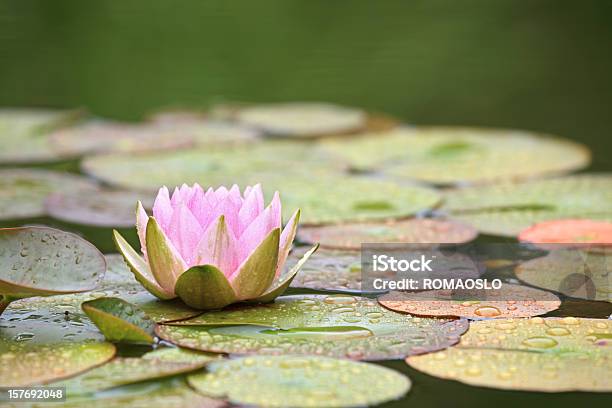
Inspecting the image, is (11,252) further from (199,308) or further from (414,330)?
(414,330)

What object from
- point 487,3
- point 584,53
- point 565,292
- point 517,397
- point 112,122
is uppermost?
point 487,3

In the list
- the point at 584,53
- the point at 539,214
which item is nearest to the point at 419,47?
the point at 584,53

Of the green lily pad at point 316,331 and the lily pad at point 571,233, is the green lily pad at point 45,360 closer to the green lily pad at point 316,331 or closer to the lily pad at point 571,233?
the green lily pad at point 316,331

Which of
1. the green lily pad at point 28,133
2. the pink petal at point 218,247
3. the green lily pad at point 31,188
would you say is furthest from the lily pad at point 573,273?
the green lily pad at point 28,133

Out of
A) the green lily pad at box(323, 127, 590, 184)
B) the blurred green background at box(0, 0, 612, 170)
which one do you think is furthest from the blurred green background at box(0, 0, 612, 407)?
the green lily pad at box(323, 127, 590, 184)

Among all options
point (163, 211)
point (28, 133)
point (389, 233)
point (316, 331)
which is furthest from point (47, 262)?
point (28, 133)

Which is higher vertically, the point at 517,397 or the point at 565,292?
the point at 565,292

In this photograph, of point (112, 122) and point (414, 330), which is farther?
point (112, 122)
